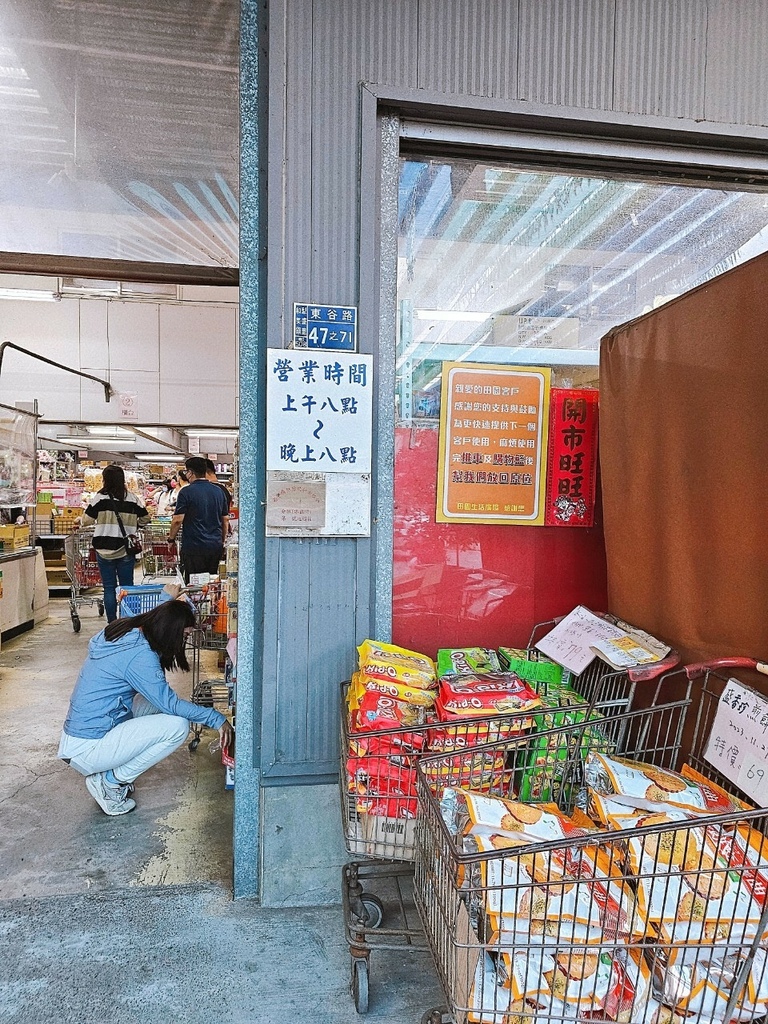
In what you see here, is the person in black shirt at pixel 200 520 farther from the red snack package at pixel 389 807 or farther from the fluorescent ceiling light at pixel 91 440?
the red snack package at pixel 389 807

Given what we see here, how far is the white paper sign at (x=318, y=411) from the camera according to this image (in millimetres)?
2453

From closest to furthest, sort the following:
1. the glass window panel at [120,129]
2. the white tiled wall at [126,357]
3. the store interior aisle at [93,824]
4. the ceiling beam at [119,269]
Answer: the store interior aisle at [93,824] → the glass window panel at [120,129] → the ceiling beam at [119,269] → the white tiled wall at [126,357]

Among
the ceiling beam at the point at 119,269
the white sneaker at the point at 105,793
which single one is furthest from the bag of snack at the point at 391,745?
the ceiling beam at the point at 119,269

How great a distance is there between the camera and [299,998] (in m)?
2.08

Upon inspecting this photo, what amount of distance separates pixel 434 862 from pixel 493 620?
1.33m

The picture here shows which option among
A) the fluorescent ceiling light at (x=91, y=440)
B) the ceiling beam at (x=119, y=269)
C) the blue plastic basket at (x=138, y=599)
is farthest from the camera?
the fluorescent ceiling light at (x=91, y=440)

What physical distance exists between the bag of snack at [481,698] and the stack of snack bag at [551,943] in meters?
0.64

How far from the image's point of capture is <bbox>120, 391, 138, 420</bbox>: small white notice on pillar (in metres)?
8.32

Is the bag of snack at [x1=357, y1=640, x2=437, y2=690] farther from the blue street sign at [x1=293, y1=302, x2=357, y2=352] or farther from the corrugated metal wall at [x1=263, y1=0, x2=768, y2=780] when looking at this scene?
the blue street sign at [x1=293, y1=302, x2=357, y2=352]

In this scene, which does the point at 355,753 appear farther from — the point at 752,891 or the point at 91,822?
the point at 91,822

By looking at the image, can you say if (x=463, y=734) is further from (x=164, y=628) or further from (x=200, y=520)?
(x=200, y=520)

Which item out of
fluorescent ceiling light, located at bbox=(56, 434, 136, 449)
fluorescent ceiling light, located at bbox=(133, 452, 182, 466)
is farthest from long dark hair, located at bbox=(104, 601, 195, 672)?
fluorescent ceiling light, located at bbox=(133, 452, 182, 466)

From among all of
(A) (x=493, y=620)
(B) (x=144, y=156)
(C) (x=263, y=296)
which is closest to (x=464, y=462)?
(A) (x=493, y=620)

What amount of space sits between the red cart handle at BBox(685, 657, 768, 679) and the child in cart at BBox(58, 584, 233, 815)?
2092mm
